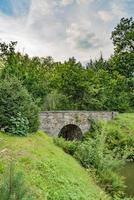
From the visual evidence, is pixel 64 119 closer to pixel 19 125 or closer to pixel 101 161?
pixel 19 125

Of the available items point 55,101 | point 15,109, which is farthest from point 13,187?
point 55,101

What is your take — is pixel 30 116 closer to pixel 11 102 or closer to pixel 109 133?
pixel 11 102

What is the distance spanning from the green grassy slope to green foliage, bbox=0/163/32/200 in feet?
13.3

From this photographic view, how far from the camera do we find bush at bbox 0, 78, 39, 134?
51.2 feet

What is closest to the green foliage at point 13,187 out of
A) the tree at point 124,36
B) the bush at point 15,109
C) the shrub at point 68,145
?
the bush at point 15,109

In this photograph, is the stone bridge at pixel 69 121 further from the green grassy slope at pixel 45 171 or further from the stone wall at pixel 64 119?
the green grassy slope at pixel 45 171

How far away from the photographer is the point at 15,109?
15.8m

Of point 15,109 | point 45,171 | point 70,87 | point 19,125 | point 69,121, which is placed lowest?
point 45,171

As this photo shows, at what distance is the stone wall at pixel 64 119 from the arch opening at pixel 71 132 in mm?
531

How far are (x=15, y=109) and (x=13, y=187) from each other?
1176cm

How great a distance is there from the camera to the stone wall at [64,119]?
29.3 metres

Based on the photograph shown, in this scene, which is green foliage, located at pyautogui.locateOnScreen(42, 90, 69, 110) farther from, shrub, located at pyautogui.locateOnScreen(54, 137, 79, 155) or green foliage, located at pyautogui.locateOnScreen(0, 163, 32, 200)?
green foliage, located at pyautogui.locateOnScreen(0, 163, 32, 200)

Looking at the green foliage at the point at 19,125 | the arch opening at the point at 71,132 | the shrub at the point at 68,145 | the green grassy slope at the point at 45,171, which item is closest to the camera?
the green grassy slope at the point at 45,171

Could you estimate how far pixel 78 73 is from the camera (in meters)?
34.8
